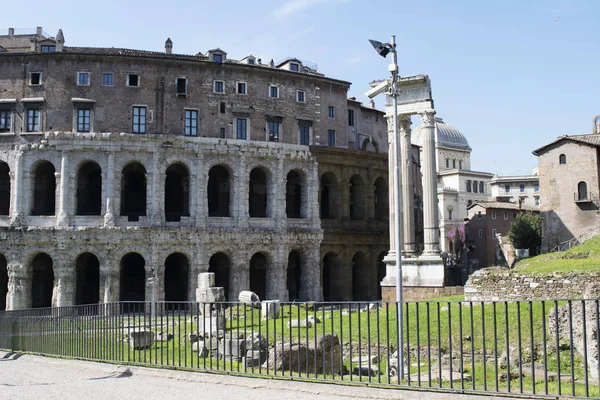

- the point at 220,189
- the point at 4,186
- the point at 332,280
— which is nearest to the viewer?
the point at 4,186

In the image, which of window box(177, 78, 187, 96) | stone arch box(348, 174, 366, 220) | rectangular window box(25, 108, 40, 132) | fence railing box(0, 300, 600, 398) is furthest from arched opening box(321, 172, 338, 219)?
fence railing box(0, 300, 600, 398)

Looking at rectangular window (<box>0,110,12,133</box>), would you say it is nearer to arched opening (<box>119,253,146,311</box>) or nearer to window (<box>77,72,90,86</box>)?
window (<box>77,72,90,86</box>)

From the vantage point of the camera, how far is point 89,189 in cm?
3969

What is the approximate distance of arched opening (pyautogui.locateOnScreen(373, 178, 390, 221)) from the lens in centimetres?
4559

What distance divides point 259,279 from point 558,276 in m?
24.9

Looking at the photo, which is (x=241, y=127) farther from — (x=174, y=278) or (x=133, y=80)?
(x=174, y=278)

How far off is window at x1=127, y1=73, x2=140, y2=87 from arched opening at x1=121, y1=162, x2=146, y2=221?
502cm

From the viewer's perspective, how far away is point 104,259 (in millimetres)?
36219

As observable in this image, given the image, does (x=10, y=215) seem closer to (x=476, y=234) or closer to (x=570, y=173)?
(x=570, y=173)

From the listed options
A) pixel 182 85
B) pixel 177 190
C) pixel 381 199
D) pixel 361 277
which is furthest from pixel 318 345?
pixel 381 199

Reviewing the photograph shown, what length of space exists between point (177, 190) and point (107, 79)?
315 inches

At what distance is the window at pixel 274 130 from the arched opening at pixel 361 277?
987cm

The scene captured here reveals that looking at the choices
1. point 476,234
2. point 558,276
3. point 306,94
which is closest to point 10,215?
point 306,94

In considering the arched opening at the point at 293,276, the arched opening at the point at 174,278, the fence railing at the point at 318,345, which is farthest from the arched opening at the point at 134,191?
the fence railing at the point at 318,345
